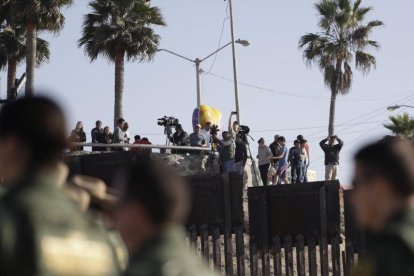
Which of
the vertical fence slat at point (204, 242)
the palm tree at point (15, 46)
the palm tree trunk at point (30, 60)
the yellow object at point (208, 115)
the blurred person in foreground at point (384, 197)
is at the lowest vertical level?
the vertical fence slat at point (204, 242)

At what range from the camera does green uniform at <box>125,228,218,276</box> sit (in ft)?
12.7

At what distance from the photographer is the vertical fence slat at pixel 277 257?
19.0m

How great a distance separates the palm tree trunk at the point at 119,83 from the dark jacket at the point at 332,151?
14829 millimetres

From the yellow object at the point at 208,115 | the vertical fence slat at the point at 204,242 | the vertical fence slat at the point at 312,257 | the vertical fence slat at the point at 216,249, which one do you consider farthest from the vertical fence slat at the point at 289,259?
the yellow object at the point at 208,115

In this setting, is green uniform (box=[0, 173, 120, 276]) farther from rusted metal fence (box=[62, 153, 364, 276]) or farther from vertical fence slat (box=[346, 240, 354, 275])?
vertical fence slat (box=[346, 240, 354, 275])

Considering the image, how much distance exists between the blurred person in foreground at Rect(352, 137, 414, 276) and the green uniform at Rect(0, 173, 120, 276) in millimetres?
1078

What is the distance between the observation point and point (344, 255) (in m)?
18.4

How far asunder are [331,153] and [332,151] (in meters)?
0.05

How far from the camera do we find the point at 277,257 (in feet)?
62.8

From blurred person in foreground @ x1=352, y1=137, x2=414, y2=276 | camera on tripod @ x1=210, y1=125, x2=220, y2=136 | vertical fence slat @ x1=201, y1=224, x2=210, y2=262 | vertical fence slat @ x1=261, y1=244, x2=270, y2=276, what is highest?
camera on tripod @ x1=210, y1=125, x2=220, y2=136

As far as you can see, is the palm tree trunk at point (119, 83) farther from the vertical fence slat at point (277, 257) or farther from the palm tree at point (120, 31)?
the vertical fence slat at point (277, 257)

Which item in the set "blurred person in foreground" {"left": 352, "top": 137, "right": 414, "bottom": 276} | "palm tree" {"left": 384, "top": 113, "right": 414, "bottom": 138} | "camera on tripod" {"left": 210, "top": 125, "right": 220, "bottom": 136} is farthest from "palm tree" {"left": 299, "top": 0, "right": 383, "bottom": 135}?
"blurred person in foreground" {"left": 352, "top": 137, "right": 414, "bottom": 276}

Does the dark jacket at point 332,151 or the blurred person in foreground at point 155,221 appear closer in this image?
the blurred person in foreground at point 155,221

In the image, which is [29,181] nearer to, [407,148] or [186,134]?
[407,148]
